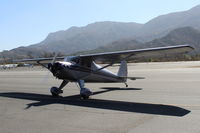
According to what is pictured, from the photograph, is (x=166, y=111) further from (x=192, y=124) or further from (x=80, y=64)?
(x=80, y=64)

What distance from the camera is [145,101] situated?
1016cm

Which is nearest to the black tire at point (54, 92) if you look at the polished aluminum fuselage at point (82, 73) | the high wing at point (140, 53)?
the polished aluminum fuselage at point (82, 73)

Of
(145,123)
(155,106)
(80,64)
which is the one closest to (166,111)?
(155,106)

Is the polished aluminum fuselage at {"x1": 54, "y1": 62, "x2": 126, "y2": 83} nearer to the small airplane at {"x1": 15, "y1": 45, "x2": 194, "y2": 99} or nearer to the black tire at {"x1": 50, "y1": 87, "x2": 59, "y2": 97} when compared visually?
the small airplane at {"x1": 15, "y1": 45, "x2": 194, "y2": 99}

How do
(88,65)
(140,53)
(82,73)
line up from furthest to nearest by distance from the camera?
(88,65), (82,73), (140,53)

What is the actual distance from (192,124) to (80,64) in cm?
677

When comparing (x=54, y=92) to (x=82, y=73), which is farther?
(x=54, y=92)

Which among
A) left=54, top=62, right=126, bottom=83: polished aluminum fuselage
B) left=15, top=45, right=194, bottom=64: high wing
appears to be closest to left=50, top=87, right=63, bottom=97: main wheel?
left=54, top=62, right=126, bottom=83: polished aluminum fuselage

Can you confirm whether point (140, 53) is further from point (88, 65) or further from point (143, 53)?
point (88, 65)

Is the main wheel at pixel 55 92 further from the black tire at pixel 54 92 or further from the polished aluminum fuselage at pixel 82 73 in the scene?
the polished aluminum fuselage at pixel 82 73

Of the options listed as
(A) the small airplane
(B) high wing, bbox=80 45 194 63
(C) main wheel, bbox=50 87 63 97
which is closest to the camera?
(B) high wing, bbox=80 45 194 63

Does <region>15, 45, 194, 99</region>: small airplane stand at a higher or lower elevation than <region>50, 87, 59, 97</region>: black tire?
higher

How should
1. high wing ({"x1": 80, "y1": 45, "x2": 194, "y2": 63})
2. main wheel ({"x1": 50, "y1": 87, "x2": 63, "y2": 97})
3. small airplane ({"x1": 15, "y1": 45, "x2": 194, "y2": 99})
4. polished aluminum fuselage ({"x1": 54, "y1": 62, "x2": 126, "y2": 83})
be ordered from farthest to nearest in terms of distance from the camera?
1. main wheel ({"x1": 50, "y1": 87, "x2": 63, "y2": 97})
2. polished aluminum fuselage ({"x1": 54, "y1": 62, "x2": 126, "y2": 83})
3. small airplane ({"x1": 15, "y1": 45, "x2": 194, "y2": 99})
4. high wing ({"x1": 80, "y1": 45, "x2": 194, "y2": 63})

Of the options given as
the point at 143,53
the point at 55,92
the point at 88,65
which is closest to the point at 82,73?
the point at 88,65
